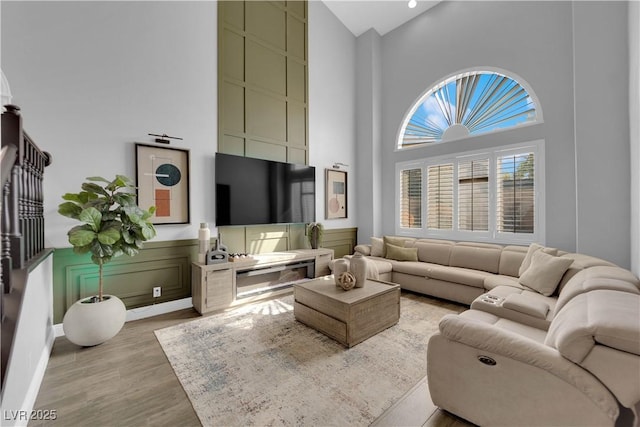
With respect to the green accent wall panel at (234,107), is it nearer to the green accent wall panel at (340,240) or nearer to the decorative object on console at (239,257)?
the decorative object on console at (239,257)

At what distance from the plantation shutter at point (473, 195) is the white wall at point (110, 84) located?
3995mm

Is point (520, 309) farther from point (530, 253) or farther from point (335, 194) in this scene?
point (335, 194)

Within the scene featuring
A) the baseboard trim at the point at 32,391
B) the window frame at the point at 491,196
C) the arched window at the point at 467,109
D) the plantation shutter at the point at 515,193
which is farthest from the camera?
the arched window at the point at 467,109

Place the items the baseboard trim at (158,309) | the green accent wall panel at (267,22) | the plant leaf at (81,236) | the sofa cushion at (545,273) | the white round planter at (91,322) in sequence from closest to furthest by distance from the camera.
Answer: the plant leaf at (81,236), the white round planter at (91,322), the sofa cushion at (545,273), the baseboard trim at (158,309), the green accent wall panel at (267,22)

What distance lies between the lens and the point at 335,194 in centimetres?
537

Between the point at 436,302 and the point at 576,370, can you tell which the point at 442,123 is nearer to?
the point at 436,302

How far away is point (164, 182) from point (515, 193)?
492cm

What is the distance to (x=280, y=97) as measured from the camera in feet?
15.0

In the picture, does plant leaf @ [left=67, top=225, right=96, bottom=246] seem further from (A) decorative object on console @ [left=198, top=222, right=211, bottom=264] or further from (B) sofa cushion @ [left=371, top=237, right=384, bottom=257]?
(B) sofa cushion @ [left=371, top=237, right=384, bottom=257]

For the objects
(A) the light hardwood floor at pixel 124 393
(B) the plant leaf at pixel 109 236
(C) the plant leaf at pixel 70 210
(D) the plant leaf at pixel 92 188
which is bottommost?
(A) the light hardwood floor at pixel 124 393

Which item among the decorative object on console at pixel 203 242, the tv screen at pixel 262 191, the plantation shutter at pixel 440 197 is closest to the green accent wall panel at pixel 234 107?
the tv screen at pixel 262 191

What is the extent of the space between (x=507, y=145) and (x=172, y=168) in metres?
4.78

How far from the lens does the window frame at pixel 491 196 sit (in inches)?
Result: 151

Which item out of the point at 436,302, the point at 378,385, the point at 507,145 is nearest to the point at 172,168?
the point at 378,385
